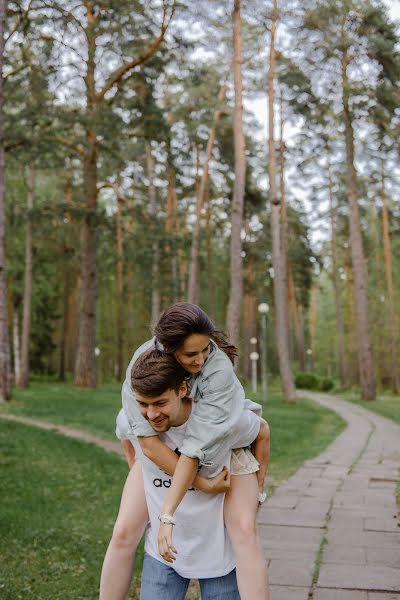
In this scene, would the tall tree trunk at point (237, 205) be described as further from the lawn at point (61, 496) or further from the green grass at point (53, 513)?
the green grass at point (53, 513)

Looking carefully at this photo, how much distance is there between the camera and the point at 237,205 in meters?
20.0

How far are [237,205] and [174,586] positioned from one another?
1771cm

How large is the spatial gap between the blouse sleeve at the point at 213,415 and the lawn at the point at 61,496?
2.28 m

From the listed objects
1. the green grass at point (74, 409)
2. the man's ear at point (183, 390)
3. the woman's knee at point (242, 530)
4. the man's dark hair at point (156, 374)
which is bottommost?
the green grass at point (74, 409)

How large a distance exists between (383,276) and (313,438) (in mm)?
32025

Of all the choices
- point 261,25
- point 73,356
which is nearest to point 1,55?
point 261,25

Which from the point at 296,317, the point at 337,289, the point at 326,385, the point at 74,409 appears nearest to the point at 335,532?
the point at 74,409

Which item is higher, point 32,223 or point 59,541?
point 32,223

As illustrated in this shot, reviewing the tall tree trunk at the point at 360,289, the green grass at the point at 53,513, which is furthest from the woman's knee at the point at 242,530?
the tall tree trunk at the point at 360,289

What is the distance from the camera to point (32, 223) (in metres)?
22.2

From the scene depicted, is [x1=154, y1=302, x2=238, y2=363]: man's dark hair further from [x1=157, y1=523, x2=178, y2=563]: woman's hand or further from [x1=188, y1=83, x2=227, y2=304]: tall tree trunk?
[x1=188, y1=83, x2=227, y2=304]: tall tree trunk

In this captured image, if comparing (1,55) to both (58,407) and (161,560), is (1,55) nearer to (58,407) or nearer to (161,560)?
(58,407)

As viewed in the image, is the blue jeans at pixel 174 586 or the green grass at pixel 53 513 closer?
the blue jeans at pixel 174 586

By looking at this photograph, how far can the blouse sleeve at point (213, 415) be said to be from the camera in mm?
2494
